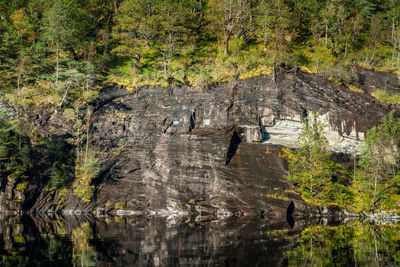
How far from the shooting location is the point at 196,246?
16203mm

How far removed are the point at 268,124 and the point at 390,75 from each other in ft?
66.8

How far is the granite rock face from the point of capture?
31859 mm

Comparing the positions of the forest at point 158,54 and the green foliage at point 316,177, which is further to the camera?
the forest at point 158,54

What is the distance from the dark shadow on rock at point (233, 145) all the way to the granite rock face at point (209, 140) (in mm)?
120

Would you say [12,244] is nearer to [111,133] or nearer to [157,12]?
[111,133]

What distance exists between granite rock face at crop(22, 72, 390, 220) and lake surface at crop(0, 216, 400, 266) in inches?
352

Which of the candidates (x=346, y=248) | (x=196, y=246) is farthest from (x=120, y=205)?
(x=346, y=248)

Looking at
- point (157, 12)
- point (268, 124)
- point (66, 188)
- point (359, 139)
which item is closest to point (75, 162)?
point (66, 188)

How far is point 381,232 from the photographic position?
2012cm

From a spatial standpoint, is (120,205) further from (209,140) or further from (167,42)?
(167,42)

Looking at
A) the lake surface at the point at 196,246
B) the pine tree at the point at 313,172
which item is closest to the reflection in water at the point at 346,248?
the lake surface at the point at 196,246

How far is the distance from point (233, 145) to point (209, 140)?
2736mm

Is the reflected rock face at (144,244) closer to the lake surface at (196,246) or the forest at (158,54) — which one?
the lake surface at (196,246)

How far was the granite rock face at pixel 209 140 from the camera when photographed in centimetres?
3186
